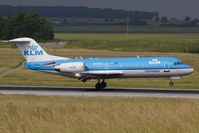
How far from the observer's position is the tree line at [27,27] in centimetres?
12344

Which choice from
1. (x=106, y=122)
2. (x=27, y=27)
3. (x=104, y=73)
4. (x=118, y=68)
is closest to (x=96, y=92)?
(x=104, y=73)

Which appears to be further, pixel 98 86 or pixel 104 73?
pixel 98 86

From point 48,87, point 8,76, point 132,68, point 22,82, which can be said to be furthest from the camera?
point 8,76

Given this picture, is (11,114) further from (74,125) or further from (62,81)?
(62,81)

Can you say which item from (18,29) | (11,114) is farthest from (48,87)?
(18,29)

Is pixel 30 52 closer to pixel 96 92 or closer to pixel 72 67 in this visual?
pixel 72 67

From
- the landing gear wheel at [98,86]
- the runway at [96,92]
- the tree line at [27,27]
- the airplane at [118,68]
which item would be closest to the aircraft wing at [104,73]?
the airplane at [118,68]

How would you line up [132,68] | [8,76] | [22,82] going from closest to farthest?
[132,68], [22,82], [8,76]

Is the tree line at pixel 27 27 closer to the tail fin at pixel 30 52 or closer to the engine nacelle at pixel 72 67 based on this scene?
the tail fin at pixel 30 52

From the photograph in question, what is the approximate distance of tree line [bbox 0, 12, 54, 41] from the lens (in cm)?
12344

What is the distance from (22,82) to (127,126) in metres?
33.0

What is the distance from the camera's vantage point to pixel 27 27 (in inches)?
4867

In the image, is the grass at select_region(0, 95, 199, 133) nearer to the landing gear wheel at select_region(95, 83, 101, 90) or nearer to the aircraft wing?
the aircraft wing

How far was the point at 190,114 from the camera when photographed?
54.6ft
